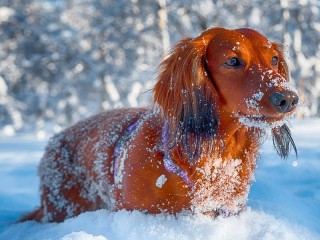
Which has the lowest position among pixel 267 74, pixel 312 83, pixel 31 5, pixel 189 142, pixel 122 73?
pixel 312 83

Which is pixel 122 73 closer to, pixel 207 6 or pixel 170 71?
pixel 207 6

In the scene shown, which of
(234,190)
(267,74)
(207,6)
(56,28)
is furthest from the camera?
(56,28)

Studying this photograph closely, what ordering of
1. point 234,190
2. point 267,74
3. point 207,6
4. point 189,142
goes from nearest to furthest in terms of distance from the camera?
point 267,74, point 189,142, point 234,190, point 207,6

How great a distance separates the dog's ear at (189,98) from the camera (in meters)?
2.47

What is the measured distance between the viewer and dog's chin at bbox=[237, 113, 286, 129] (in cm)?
221

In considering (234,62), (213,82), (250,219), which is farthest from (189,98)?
(250,219)

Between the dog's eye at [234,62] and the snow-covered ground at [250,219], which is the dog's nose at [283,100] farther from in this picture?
the snow-covered ground at [250,219]

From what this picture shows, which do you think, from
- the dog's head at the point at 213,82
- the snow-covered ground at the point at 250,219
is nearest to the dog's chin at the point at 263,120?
the dog's head at the point at 213,82

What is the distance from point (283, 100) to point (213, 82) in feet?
1.72

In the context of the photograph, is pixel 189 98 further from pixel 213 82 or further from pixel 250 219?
pixel 250 219

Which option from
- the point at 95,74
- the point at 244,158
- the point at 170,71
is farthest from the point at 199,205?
the point at 95,74

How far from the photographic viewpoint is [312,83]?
19078mm

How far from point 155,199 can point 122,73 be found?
55.1ft

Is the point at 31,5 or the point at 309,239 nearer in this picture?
the point at 309,239
